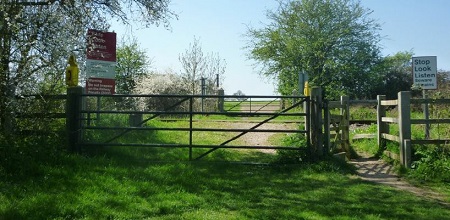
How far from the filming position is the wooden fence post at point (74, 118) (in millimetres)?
10133

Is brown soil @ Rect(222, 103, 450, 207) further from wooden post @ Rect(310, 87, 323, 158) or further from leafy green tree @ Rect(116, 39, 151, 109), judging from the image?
leafy green tree @ Rect(116, 39, 151, 109)

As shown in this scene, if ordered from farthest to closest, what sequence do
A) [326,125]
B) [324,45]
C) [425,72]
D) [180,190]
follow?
[324,45], [425,72], [326,125], [180,190]

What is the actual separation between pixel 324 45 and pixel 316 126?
2858 cm

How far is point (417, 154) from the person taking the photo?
10391 millimetres

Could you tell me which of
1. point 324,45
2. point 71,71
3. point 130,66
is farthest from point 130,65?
point 71,71

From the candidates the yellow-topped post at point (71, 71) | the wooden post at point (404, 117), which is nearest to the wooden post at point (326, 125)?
the wooden post at point (404, 117)

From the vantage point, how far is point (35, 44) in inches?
372

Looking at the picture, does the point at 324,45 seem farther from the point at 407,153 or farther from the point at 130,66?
the point at 407,153

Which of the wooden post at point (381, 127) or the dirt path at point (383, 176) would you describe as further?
the wooden post at point (381, 127)

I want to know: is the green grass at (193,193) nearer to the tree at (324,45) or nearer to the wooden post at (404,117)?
the wooden post at (404,117)

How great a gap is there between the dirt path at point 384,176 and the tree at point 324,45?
85.0ft

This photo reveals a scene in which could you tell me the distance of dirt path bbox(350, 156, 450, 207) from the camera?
7995 mm

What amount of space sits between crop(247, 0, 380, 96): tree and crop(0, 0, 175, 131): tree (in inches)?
1091

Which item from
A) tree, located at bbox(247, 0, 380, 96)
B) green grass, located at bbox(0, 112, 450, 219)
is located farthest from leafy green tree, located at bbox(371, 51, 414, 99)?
green grass, located at bbox(0, 112, 450, 219)
